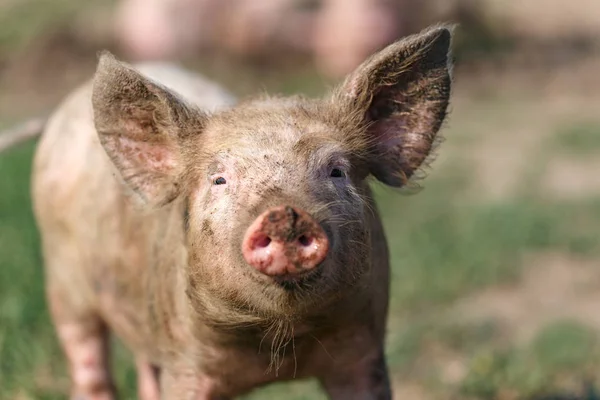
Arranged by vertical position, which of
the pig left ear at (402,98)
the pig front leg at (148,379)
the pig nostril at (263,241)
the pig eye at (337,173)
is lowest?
the pig front leg at (148,379)

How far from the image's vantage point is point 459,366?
6.08 m

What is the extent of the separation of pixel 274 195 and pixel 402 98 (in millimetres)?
925

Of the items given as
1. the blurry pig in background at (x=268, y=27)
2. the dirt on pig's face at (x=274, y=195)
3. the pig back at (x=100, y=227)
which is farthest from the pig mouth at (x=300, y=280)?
the blurry pig in background at (x=268, y=27)

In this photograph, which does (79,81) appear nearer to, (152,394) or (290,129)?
(152,394)

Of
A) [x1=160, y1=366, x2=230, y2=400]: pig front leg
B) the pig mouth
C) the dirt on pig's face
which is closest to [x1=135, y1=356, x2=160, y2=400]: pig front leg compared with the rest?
[x1=160, y1=366, x2=230, y2=400]: pig front leg

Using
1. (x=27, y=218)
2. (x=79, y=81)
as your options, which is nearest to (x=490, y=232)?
(x=27, y=218)

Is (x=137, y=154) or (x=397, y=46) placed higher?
(x=397, y=46)

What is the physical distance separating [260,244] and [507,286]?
14.4ft

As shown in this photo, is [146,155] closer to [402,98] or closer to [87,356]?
[402,98]

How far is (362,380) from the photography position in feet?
12.9

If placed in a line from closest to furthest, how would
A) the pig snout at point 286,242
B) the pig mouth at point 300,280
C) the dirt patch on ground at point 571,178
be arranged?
the pig snout at point 286,242 < the pig mouth at point 300,280 < the dirt patch on ground at point 571,178

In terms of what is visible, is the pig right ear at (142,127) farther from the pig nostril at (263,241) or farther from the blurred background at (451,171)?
the blurred background at (451,171)

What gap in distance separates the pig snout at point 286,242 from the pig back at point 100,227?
983mm

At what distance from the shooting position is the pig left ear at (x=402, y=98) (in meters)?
3.85
